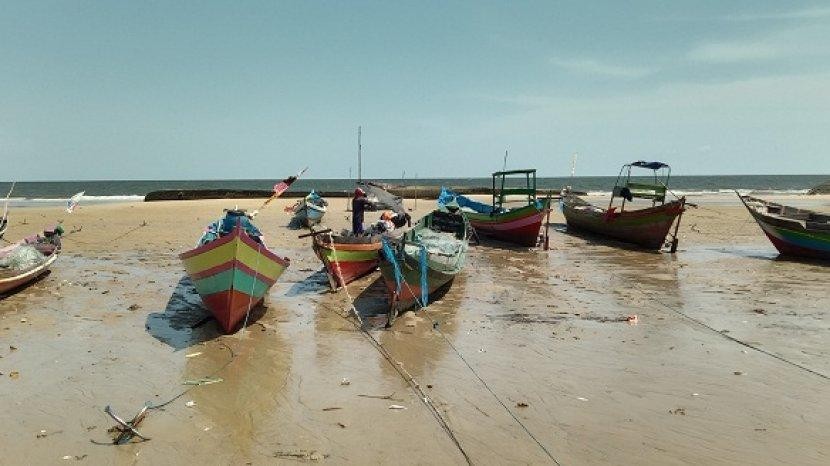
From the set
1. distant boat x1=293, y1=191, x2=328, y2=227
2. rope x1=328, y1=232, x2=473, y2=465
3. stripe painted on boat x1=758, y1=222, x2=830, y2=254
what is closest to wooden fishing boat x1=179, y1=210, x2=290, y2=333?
rope x1=328, y1=232, x2=473, y2=465

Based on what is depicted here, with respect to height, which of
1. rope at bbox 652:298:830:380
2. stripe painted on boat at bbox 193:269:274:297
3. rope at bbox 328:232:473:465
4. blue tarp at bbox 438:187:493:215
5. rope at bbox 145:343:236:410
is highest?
blue tarp at bbox 438:187:493:215

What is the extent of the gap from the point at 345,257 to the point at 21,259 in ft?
23.5

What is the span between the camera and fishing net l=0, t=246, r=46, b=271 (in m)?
11.6

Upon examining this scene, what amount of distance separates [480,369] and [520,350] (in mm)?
1020

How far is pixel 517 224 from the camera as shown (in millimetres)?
19000

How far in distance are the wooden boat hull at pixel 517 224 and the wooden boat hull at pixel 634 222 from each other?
3201 millimetres

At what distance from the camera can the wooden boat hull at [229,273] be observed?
8.61 metres

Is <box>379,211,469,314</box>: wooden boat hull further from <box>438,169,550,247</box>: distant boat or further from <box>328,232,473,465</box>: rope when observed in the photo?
<box>438,169,550,247</box>: distant boat

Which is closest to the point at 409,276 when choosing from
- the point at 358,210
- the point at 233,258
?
the point at 233,258

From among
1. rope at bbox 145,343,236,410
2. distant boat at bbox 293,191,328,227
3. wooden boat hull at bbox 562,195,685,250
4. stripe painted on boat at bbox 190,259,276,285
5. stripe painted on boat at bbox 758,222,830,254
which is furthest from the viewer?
distant boat at bbox 293,191,328,227

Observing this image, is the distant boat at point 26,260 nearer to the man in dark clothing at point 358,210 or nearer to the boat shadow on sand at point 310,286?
the boat shadow on sand at point 310,286

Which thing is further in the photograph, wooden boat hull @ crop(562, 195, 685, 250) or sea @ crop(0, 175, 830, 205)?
sea @ crop(0, 175, 830, 205)

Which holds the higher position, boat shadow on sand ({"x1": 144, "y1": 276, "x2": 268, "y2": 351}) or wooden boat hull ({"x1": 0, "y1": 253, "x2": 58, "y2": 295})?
wooden boat hull ({"x1": 0, "y1": 253, "x2": 58, "y2": 295})

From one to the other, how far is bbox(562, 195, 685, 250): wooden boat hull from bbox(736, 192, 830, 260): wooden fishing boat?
7.06ft
